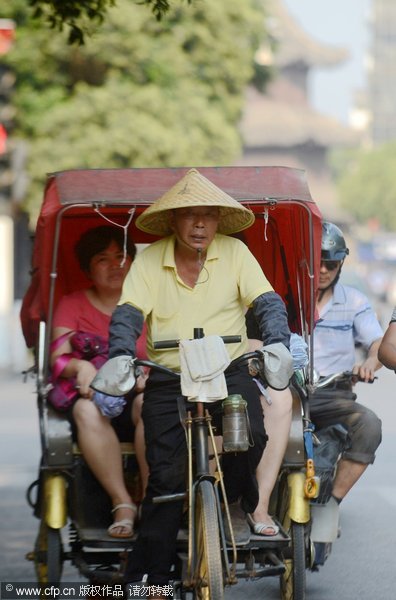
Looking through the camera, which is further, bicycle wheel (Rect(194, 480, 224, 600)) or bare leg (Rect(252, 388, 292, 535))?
bare leg (Rect(252, 388, 292, 535))

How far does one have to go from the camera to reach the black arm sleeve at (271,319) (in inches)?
249

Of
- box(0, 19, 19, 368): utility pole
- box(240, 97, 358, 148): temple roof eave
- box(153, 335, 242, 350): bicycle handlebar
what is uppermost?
box(240, 97, 358, 148): temple roof eave

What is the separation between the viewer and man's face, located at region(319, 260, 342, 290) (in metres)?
8.21

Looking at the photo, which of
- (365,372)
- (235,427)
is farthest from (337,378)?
(235,427)

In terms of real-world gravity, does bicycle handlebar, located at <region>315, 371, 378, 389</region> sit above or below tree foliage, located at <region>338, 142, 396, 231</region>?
below

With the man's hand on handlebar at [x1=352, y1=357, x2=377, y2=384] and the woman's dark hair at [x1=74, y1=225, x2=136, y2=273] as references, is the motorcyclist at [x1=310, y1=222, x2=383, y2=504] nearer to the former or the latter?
the man's hand on handlebar at [x1=352, y1=357, x2=377, y2=384]

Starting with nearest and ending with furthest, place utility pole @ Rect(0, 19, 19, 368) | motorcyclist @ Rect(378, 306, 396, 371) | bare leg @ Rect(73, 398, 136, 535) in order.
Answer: motorcyclist @ Rect(378, 306, 396, 371) < bare leg @ Rect(73, 398, 136, 535) < utility pole @ Rect(0, 19, 19, 368)

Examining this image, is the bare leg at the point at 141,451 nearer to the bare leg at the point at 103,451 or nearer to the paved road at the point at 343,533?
the bare leg at the point at 103,451

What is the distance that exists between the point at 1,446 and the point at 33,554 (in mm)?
7087

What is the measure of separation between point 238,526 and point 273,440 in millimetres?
441

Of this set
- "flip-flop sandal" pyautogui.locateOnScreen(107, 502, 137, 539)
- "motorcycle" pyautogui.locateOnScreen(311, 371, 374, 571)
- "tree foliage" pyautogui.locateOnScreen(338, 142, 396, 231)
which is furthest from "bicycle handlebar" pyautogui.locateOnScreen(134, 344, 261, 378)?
"tree foliage" pyautogui.locateOnScreen(338, 142, 396, 231)

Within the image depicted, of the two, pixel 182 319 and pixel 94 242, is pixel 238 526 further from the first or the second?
pixel 94 242

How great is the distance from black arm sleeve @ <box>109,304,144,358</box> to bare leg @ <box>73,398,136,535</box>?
67 centimetres

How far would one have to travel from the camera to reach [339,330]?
8.33 m
